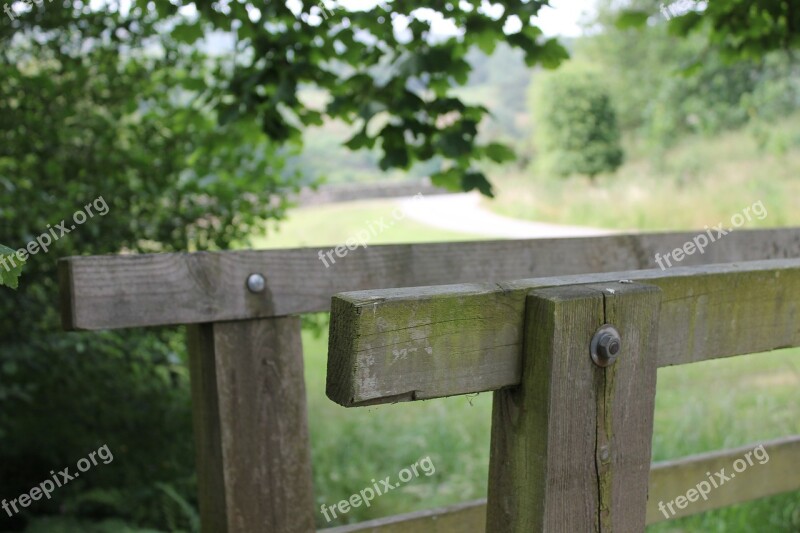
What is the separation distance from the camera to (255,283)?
1897mm

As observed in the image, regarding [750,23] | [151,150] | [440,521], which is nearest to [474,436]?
[151,150]

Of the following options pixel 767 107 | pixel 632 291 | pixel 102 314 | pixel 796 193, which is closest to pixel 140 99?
pixel 102 314

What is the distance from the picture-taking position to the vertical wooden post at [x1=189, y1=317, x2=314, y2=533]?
1881 millimetres

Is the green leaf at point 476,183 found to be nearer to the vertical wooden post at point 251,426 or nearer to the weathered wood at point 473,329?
the vertical wooden post at point 251,426

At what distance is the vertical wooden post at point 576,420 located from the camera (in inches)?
46.2

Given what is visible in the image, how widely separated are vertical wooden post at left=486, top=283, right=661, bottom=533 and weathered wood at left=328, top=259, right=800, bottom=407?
0.05 m

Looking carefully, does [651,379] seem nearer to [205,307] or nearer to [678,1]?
[205,307]

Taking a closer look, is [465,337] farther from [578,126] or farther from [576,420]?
[578,126]

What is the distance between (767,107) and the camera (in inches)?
897

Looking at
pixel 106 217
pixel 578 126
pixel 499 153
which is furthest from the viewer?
pixel 578 126

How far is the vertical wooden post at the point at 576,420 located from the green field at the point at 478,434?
284 centimetres

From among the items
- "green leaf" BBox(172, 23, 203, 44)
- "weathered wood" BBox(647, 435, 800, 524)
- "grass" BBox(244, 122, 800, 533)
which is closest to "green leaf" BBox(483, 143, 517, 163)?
"grass" BBox(244, 122, 800, 533)

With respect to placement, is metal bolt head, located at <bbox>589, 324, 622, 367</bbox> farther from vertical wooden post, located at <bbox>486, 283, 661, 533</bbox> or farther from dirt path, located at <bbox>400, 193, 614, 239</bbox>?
dirt path, located at <bbox>400, 193, 614, 239</bbox>

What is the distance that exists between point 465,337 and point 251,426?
915mm
